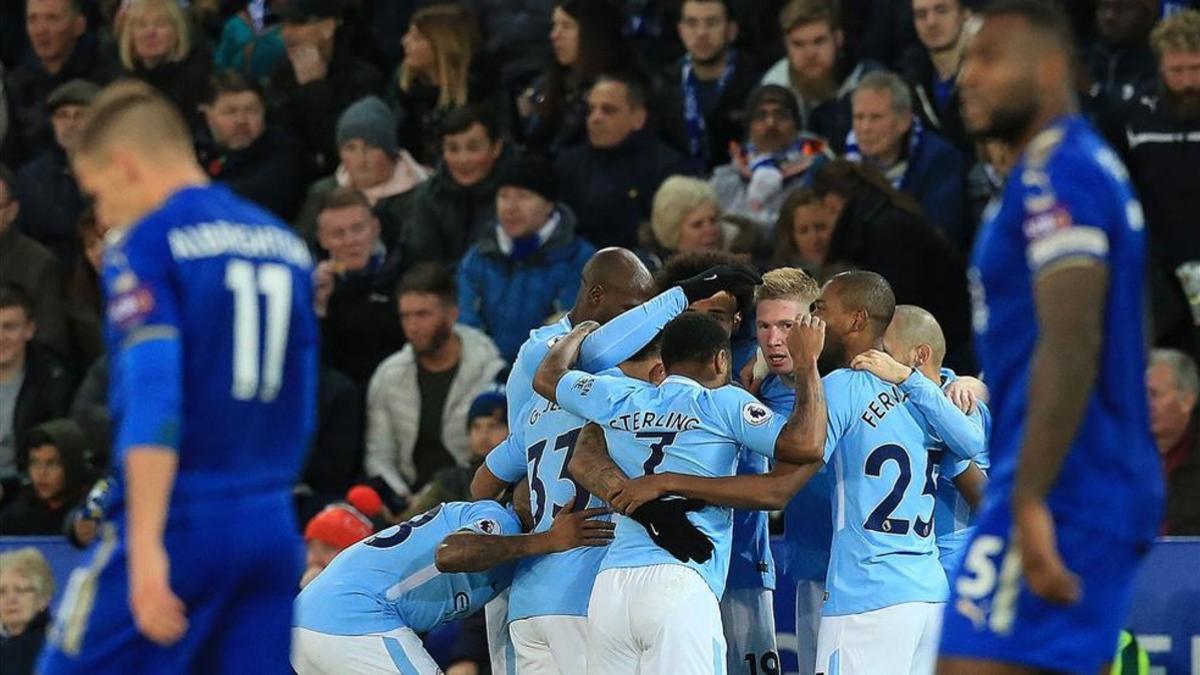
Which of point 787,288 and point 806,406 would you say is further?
point 787,288

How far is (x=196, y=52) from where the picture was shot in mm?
13867

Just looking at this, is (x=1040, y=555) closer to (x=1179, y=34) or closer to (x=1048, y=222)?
(x=1048, y=222)

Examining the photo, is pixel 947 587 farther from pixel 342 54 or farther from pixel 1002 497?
pixel 342 54

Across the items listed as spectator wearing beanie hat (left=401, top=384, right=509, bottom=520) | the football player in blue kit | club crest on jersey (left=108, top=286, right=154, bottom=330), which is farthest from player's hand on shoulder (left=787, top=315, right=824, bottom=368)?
spectator wearing beanie hat (left=401, top=384, right=509, bottom=520)

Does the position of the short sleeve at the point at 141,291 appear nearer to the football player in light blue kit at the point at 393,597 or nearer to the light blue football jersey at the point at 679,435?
the light blue football jersey at the point at 679,435

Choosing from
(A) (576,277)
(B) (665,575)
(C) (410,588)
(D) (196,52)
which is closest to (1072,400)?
(B) (665,575)

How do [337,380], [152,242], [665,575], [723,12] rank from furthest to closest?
[723,12] → [337,380] → [665,575] → [152,242]

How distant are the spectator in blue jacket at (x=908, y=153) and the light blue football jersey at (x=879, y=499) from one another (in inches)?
156

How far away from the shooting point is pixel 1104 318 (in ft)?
15.1

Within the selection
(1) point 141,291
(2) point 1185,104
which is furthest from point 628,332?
(2) point 1185,104

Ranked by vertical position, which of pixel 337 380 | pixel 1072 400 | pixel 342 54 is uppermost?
pixel 1072 400

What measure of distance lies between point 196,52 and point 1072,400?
33.4 feet

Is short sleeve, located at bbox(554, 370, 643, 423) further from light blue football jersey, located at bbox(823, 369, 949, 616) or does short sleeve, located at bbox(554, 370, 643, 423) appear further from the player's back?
light blue football jersey, located at bbox(823, 369, 949, 616)

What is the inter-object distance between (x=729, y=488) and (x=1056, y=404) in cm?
304
